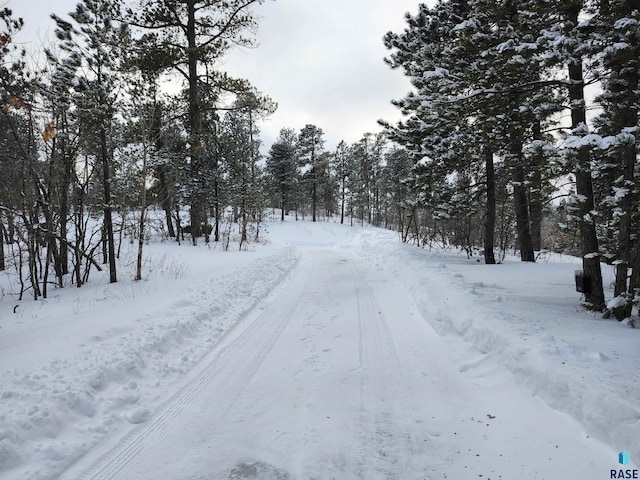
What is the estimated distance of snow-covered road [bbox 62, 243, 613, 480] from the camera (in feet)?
8.52

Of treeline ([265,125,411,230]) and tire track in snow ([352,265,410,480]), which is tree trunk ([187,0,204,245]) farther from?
treeline ([265,125,411,230])

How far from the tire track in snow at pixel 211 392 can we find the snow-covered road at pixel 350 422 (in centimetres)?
1

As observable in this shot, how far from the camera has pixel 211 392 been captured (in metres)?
3.79

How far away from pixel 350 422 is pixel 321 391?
0.63 m

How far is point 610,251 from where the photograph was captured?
5738 mm

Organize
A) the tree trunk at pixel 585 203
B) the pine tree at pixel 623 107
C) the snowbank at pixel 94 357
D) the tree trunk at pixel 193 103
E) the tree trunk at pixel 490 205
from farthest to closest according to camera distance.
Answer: the tree trunk at pixel 193 103
the tree trunk at pixel 490 205
the tree trunk at pixel 585 203
the pine tree at pixel 623 107
the snowbank at pixel 94 357

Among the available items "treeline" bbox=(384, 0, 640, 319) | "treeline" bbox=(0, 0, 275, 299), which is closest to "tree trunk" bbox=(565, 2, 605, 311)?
"treeline" bbox=(384, 0, 640, 319)

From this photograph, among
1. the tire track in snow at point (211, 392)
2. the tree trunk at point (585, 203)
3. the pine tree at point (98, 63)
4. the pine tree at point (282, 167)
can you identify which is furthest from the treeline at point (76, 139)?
the pine tree at point (282, 167)

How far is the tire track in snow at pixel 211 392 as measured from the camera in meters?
2.73

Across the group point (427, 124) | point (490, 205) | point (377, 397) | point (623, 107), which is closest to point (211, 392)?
point (377, 397)

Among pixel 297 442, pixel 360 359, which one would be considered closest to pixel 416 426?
pixel 297 442

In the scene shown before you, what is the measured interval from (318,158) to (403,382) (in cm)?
4153

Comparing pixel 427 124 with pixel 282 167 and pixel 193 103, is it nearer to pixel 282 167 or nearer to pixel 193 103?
pixel 193 103

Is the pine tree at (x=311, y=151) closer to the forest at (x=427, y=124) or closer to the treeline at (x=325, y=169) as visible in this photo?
the treeline at (x=325, y=169)
